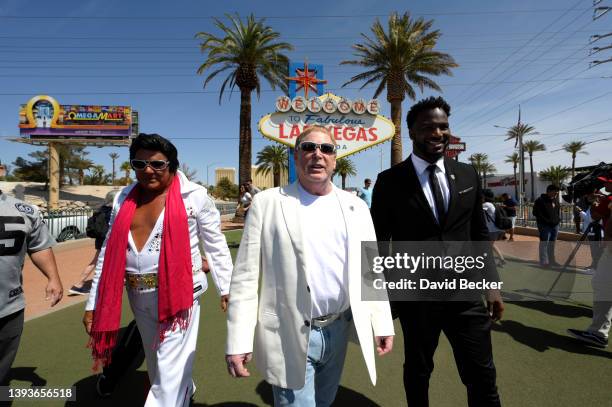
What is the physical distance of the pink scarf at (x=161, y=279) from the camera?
2.28 meters

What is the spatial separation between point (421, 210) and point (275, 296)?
3.64 feet

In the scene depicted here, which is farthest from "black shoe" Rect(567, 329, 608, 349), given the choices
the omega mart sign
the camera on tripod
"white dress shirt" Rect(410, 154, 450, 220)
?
the omega mart sign

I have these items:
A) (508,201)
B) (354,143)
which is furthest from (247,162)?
(508,201)

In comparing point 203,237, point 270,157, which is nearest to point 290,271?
point 203,237

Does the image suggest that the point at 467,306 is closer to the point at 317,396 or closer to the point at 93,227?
the point at 317,396

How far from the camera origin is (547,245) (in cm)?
840

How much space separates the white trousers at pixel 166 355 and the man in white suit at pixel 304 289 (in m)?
0.76

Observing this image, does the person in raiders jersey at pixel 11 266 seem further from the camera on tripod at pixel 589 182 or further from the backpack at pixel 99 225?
the camera on tripod at pixel 589 182

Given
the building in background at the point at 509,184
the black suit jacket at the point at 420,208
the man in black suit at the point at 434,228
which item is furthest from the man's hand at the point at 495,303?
the building in background at the point at 509,184

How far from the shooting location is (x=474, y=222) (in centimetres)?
238

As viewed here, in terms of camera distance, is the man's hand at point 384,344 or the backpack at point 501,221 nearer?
the man's hand at point 384,344

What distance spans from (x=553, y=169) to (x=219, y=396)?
66.4 meters

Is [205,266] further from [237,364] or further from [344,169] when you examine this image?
[344,169]

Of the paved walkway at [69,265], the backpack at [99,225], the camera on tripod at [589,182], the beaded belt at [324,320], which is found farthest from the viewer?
the paved walkway at [69,265]
